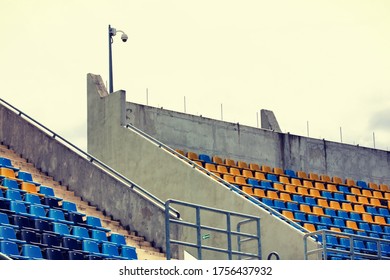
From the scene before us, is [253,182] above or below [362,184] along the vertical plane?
below

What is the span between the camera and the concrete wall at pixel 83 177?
2062 cm

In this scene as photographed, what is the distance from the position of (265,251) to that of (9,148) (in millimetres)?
5886

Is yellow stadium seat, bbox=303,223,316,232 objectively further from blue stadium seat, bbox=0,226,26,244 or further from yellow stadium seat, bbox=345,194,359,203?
blue stadium seat, bbox=0,226,26,244

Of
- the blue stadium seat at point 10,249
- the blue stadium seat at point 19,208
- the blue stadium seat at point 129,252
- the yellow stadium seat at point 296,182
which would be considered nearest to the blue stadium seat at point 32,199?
the blue stadium seat at point 19,208

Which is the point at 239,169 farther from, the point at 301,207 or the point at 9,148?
the point at 9,148

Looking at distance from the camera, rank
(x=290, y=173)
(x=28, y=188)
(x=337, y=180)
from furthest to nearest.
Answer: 1. (x=337, y=180)
2. (x=290, y=173)
3. (x=28, y=188)

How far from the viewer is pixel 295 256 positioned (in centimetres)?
2072

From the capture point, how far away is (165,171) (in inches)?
928

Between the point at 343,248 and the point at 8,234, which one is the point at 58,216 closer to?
the point at 8,234

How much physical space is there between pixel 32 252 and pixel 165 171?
305 inches

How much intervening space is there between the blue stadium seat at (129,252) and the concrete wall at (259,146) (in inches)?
281

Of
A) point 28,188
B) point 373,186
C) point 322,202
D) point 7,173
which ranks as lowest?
point 28,188

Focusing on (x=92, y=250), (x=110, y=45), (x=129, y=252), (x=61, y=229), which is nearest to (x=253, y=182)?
(x=110, y=45)
